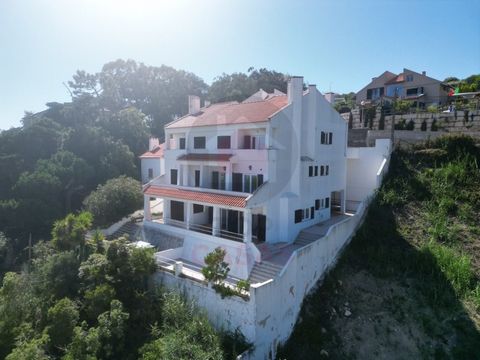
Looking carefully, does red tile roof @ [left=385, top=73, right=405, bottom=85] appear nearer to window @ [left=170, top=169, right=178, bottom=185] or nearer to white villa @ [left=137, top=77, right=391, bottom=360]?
white villa @ [left=137, top=77, right=391, bottom=360]

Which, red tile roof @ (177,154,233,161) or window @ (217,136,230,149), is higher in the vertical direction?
window @ (217,136,230,149)

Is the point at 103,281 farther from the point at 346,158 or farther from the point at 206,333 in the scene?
the point at 346,158

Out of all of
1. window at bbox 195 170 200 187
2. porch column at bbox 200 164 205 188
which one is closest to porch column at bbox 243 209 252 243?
porch column at bbox 200 164 205 188

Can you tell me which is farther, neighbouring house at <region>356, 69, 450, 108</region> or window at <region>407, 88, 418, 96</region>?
window at <region>407, 88, 418, 96</region>

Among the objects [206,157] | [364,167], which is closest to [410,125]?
[364,167]

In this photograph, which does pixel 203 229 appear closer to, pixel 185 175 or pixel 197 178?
pixel 197 178

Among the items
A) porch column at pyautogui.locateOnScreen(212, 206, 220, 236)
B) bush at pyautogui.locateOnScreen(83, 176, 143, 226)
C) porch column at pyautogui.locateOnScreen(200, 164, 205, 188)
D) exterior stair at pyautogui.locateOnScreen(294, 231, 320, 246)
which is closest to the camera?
porch column at pyautogui.locateOnScreen(212, 206, 220, 236)
